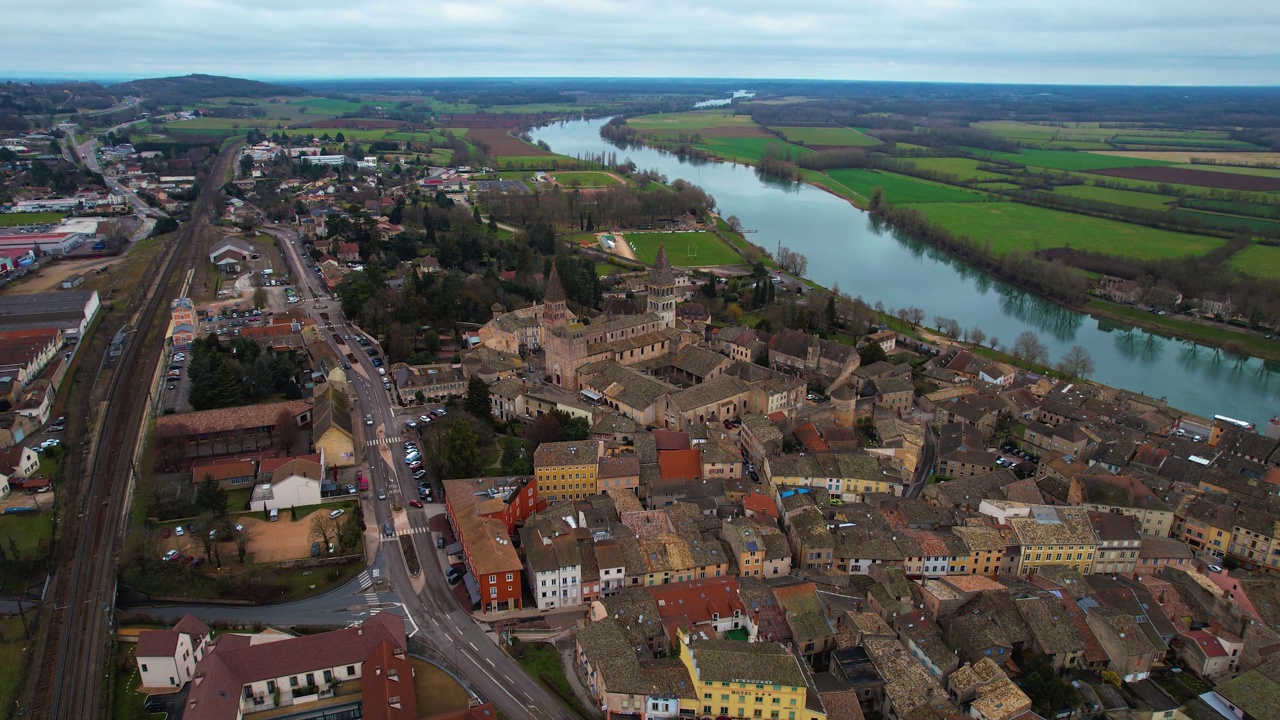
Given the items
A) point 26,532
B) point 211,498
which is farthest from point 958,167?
point 26,532

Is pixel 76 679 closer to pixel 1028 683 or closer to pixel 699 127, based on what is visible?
pixel 1028 683

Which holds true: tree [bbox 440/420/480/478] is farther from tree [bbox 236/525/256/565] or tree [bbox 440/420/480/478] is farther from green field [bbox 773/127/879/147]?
green field [bbox 773/127/879/147]

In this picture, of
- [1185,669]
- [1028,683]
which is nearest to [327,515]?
[1028,683]

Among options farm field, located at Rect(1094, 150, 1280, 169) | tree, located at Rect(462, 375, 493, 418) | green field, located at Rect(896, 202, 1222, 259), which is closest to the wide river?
green field, located at Rect(896, 202, 1222, 259)

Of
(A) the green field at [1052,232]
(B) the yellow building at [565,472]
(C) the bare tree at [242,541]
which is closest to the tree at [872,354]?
(B) the yellow building at [565,472]

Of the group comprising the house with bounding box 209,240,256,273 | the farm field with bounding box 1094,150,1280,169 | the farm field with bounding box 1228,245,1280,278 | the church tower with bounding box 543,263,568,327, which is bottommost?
the house with bounding box 209,240,256,273

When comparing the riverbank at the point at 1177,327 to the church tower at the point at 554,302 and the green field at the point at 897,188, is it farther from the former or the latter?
the church tower at the point at 554,302
